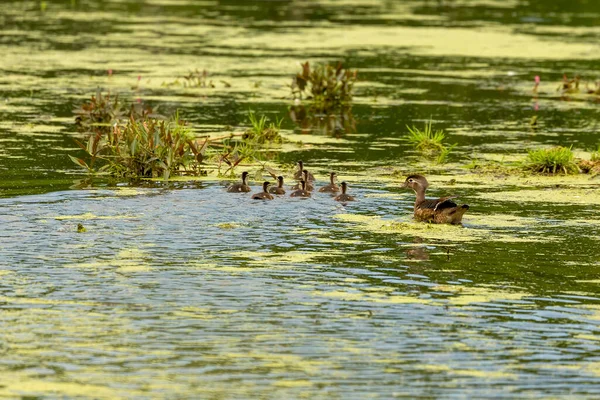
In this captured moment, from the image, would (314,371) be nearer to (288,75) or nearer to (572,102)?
(572,102)

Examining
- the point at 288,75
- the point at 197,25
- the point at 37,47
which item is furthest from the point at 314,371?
the point at 197,25

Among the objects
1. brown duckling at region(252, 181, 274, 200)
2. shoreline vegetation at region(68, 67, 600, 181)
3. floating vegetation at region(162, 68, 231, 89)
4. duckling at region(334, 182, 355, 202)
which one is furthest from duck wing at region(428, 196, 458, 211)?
floating vegetation at region(162, 68, 231, 89)

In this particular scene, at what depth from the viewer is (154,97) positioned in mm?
21156

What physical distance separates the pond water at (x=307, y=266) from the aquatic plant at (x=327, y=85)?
1.58 feet

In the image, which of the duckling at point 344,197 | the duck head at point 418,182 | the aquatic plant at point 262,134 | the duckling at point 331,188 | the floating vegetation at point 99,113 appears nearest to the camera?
the duck head at point 418,182

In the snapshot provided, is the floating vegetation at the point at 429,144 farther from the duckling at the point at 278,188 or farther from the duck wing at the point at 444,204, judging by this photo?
the duck wing at the point at 444,204

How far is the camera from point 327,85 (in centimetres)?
2120

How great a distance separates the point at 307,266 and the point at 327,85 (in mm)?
11248

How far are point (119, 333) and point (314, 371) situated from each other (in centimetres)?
141

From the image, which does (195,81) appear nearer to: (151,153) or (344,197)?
(151,153)

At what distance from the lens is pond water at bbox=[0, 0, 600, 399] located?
7582 mm

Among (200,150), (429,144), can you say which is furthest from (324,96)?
(200,150)

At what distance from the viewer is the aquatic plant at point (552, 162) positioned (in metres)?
14.9

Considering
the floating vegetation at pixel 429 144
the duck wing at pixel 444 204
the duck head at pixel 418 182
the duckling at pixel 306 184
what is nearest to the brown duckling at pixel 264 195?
the duckling at pixel 306 184
